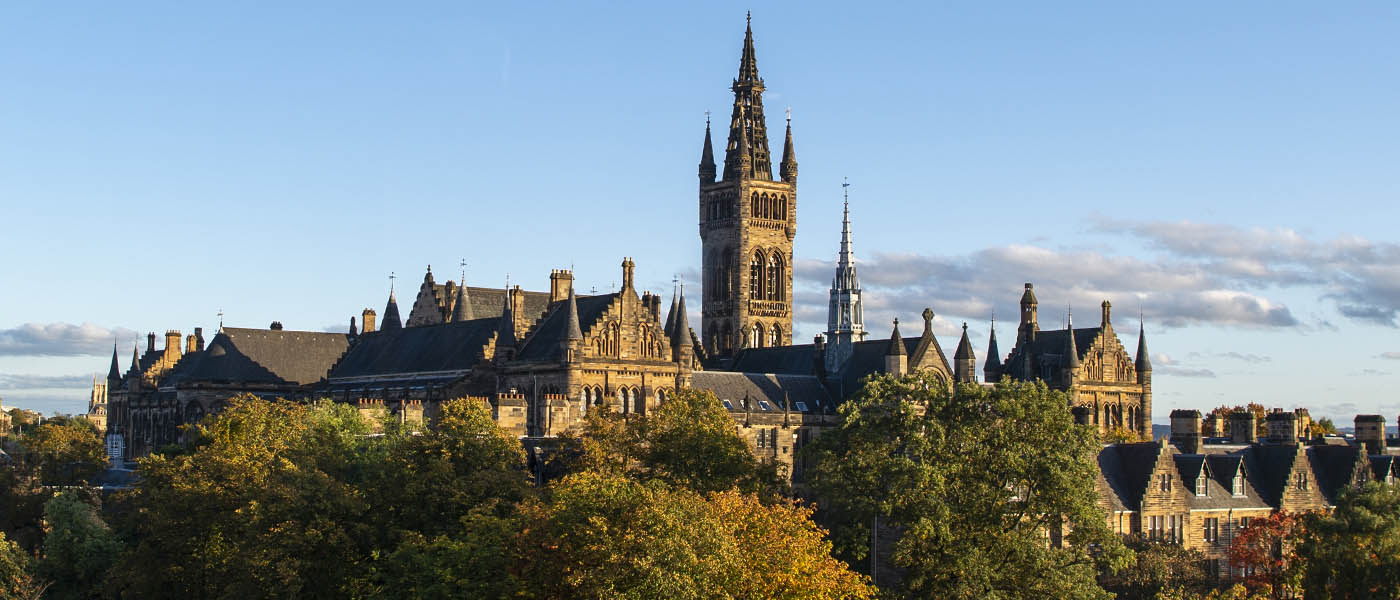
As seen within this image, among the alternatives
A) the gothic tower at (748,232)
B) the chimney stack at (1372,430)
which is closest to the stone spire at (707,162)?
the gothic tower at (748,232)

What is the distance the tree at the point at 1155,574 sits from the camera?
281 ft

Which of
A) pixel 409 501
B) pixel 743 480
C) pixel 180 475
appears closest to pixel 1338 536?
pixel 743 480

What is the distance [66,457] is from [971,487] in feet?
241

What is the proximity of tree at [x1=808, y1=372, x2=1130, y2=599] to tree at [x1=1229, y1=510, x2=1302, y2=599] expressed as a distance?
13000mm

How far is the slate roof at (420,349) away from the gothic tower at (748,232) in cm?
4010

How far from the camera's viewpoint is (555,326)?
124 metres

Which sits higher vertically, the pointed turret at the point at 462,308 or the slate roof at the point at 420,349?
the pointed turret at the point at 462,308

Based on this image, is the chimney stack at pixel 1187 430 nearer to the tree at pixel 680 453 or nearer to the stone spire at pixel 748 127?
the tree at pixel 680 453

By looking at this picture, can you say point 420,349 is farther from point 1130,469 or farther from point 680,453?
point 1130,469

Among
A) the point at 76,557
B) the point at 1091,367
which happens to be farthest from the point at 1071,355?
the point at 76,557

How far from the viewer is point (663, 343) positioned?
12575 centimetres

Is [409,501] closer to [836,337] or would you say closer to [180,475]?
[180,475]

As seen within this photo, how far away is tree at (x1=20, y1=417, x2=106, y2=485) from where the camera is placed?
120438mm

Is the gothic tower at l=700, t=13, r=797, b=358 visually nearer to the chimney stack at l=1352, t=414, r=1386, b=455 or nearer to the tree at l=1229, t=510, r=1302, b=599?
the chimney stack at l=1352, t=414, r=1386, b=455
